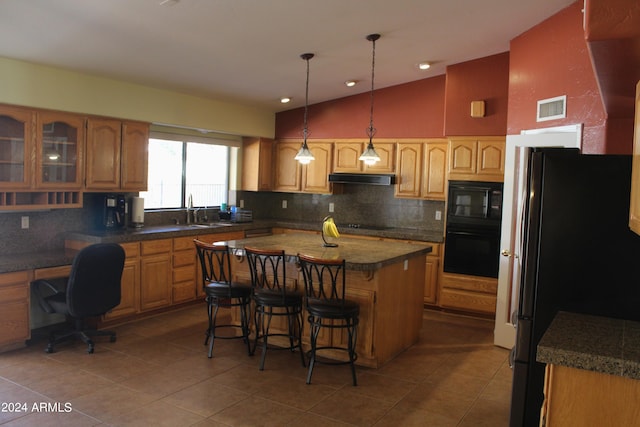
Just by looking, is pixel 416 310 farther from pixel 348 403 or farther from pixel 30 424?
pixel 30 424

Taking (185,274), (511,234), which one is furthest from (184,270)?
→ (511,234)

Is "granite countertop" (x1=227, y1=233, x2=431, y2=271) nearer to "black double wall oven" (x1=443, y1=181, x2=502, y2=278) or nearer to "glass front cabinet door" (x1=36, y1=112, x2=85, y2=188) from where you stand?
"black double wall oven" (x1=443, y1=181, x2=502, y2=278)

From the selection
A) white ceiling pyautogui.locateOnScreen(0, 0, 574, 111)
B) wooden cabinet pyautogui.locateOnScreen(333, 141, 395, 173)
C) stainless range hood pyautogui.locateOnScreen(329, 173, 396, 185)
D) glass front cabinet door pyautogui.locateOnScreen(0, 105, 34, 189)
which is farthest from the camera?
wooden cabinet pyautogui.locateOnScreen(333, 141, 395, 173)

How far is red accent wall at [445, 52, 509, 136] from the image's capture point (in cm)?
568

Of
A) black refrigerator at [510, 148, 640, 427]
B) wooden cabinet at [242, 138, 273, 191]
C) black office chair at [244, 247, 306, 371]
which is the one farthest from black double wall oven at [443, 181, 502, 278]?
black refrigerator at [510, 148, 640, 427]

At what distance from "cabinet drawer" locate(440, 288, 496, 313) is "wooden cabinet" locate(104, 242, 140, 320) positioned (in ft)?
11.4

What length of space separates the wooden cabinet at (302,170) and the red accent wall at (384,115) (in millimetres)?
175

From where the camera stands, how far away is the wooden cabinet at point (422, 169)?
20.7 ft

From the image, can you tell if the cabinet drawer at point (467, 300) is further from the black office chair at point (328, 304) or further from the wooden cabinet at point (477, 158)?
the black office chair at point (328, 304)

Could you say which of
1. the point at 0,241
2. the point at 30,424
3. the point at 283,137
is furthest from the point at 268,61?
the point at 30,424

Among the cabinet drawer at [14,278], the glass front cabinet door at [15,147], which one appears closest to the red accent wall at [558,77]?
the glass front cabinet door at [15,147]

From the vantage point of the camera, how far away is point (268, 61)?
5.16m

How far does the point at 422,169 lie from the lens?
6465mm

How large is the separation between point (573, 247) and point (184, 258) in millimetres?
4380
